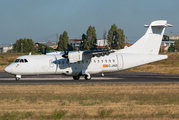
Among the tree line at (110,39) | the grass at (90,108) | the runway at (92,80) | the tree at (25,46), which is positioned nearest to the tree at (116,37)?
the tree line at (110,39)

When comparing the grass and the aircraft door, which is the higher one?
the aircraft door

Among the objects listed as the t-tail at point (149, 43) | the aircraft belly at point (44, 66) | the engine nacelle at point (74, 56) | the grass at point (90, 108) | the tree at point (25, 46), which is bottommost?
the grass at point (90, 108)

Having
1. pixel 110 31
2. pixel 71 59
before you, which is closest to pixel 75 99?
pixel 71 59

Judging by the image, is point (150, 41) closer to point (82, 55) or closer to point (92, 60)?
point (92, 60)

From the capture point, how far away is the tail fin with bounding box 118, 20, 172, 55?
32.0m

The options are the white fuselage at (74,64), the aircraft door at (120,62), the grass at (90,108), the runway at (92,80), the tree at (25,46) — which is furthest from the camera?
the tree at (25,46)

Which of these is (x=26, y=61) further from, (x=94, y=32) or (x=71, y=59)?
(x=94, y=32)

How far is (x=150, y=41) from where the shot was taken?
3219cm

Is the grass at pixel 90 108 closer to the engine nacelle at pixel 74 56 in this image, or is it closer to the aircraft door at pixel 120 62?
the engine nacelle at pixel 74 56

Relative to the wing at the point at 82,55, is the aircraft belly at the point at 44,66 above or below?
below

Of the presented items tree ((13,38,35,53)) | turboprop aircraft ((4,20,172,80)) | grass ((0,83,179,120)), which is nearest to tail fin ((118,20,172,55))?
turboprop aircraft ((4,20,172,80))

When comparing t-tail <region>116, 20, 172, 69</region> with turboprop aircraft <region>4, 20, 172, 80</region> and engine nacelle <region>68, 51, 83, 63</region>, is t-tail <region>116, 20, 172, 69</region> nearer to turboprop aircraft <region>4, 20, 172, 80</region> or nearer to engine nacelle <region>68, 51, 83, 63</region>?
turboprop aircraft <region>4, 20, 172, 80</region>

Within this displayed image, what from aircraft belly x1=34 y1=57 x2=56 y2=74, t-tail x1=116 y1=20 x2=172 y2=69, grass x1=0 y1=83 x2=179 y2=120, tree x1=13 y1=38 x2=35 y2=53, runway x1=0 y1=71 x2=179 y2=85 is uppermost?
tree x1=13 y1=38 x2=35 y2=53

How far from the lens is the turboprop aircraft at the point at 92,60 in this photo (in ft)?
92.9
